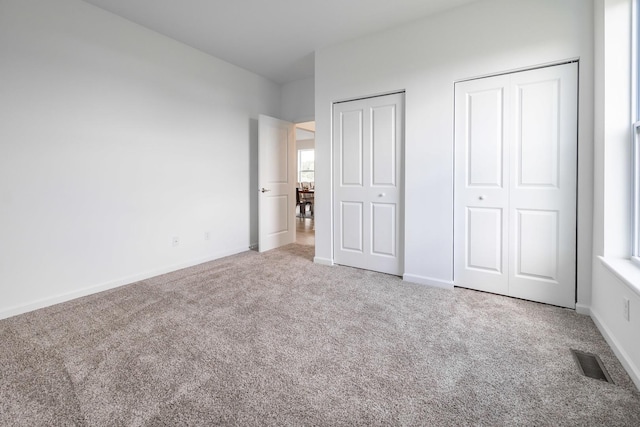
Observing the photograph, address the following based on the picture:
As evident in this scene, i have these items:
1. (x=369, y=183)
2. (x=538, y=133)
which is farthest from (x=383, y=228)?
(x=538, y=133)

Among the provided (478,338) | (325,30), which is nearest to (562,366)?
(478,338)

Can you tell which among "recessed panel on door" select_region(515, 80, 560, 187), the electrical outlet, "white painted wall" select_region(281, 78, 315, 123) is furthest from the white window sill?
"white painted wall" select_region(281, 78, 315, 123)

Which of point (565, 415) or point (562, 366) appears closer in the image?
point (565, 415)

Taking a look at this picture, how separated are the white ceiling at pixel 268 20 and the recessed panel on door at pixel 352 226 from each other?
189 cm

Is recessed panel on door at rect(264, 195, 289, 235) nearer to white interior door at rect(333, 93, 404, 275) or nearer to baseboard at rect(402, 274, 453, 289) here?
white interior door at rect(333, 93, 404, 275)

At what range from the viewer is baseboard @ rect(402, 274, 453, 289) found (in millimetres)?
2922

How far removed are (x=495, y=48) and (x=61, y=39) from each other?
12.2 feet

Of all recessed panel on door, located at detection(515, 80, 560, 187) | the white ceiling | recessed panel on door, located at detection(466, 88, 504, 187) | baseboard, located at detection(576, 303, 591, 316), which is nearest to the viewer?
baseboard, located at detection(576, 303, 591, 316)

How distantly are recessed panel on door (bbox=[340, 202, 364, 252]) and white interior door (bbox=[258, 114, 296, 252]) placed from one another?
4.42 ft

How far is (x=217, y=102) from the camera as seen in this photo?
156 inches

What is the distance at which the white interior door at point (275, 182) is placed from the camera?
14.4 ft

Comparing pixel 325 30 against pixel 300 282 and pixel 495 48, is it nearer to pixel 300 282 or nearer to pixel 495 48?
pixel 495 48

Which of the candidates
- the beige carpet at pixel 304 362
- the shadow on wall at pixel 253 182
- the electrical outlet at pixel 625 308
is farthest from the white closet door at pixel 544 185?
the shadow on wall at pixel 253 182

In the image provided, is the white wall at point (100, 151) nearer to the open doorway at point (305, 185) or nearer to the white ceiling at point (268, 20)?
the white ceiling at point (268, 20)
